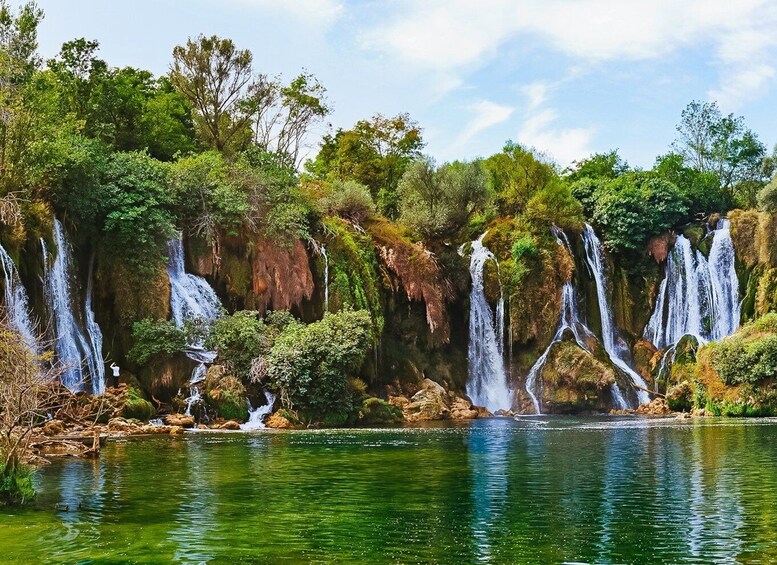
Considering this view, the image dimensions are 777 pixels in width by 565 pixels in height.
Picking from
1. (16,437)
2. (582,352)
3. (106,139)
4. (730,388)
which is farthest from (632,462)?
(106,139)

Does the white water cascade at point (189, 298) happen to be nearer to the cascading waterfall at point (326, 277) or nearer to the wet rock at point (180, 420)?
the wet rock at point (180, 420)

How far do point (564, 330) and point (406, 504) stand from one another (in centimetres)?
3871

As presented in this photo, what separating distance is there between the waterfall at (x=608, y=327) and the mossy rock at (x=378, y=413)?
14.5 meters

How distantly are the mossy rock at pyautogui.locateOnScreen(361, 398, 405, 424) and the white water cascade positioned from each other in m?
7.48

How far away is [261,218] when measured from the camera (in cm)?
4953

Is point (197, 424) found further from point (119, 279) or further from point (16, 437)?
point (16, 437)

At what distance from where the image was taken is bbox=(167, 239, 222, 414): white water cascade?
42.6m

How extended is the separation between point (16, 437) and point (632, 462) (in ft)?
50.6

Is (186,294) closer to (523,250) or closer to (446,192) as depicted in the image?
(523,250)

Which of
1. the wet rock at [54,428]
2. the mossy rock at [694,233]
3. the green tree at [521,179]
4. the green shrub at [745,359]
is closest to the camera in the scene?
the wet rock at [54,428]

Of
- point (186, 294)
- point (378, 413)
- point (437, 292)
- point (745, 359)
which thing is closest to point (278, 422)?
point (378, 413)

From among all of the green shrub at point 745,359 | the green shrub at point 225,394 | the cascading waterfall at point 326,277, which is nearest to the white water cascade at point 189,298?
the green shrub at point 225,394

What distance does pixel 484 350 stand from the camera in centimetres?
5547

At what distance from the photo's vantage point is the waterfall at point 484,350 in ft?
179
